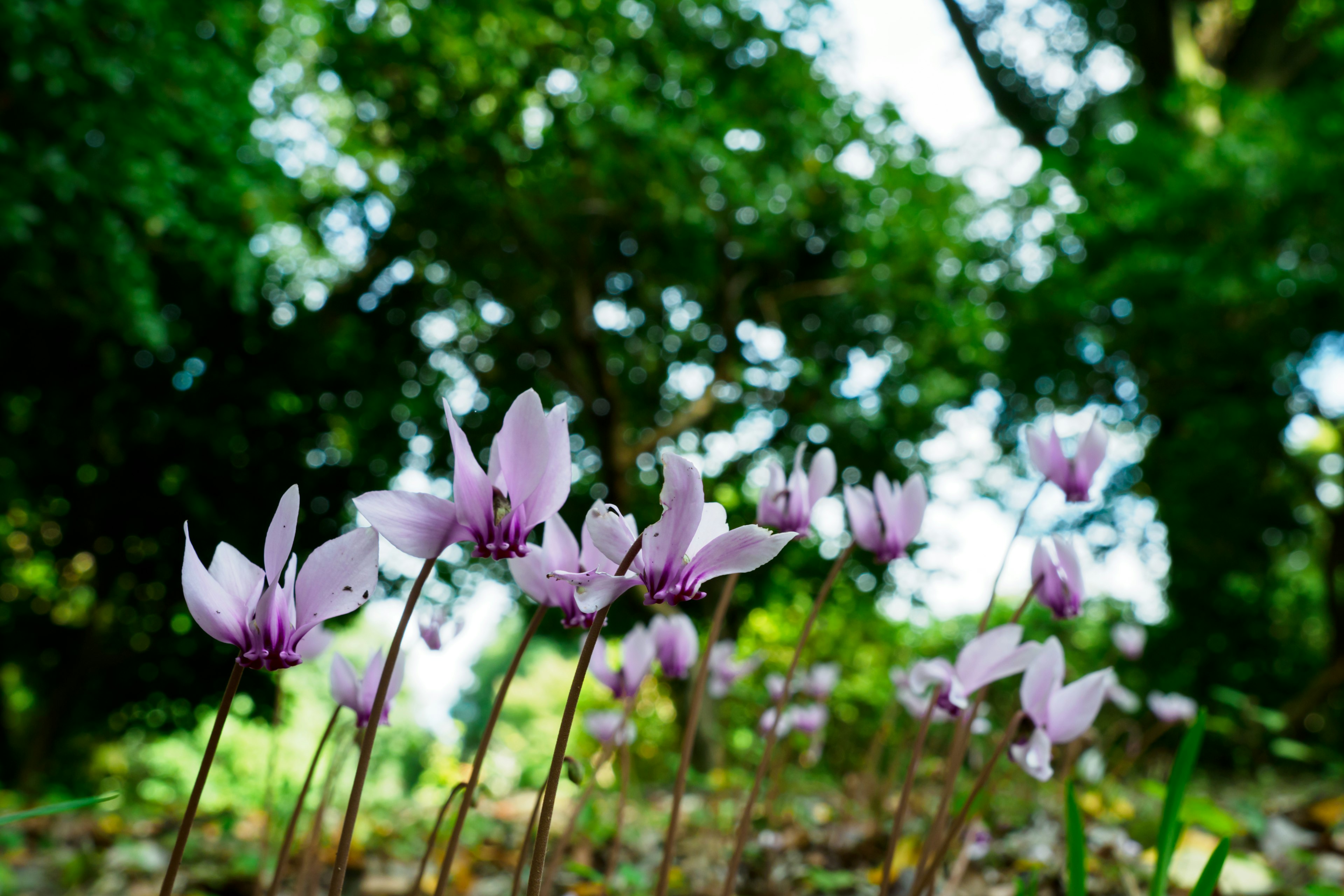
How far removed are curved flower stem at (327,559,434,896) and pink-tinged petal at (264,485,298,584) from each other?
0.37ft

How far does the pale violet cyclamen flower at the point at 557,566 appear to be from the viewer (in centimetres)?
Answer: 100

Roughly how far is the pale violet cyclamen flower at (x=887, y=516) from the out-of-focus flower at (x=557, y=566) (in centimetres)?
55

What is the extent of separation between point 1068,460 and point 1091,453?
0.06 metres

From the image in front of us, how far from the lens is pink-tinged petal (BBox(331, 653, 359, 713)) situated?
128 cm

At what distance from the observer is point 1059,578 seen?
142 cm

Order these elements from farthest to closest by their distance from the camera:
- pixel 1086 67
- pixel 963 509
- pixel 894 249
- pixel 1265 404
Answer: pixel 1086 67 → pixel 963 509 → pixel 1265 404 → pixel 894 249

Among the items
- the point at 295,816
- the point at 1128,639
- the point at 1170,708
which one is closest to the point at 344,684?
the point at 295,816

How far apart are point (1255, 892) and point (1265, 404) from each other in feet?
25.8

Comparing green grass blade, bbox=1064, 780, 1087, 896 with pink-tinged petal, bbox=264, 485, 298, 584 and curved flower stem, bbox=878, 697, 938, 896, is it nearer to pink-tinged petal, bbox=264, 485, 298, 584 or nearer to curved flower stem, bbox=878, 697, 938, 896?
curved flower stem, bbox=878, 697, 938, 896

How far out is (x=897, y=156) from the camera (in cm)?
800

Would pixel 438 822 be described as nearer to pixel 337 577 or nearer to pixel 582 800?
pixel 582 800

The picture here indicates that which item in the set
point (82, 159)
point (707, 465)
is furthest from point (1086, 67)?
point (82, 159)

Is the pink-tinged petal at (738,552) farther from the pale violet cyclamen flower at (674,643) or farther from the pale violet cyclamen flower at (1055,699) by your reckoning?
the pale violet cyclamen flower at (674,643)

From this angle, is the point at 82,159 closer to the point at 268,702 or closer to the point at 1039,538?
the point at 268,702
